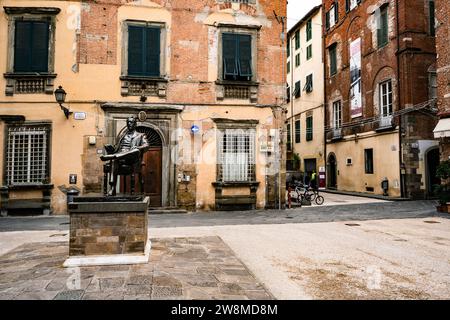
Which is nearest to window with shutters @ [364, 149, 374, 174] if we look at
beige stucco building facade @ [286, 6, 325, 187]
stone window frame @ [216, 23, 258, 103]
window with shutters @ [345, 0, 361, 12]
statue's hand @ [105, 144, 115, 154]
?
beige stucco building facade @ [286, 6, 325, 187]

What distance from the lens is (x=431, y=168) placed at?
57.6 feet

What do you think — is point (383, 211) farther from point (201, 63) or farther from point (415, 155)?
point (201, 63)

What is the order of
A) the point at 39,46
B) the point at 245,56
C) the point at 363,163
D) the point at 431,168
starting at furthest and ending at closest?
the point at 363,163 → the point at 431,168 → the point at 245,56 → the point at 39,46

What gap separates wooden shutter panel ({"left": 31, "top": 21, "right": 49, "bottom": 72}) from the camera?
12398mm

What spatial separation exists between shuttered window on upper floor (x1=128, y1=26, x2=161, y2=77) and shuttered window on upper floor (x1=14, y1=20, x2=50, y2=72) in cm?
315

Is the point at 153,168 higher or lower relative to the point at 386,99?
lower

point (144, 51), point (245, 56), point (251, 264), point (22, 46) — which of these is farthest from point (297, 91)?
point (251, 264)

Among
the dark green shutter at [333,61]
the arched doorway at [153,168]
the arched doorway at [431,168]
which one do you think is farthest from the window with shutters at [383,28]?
the arched doorway at [153,168]

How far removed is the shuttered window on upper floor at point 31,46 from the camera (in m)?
12.3

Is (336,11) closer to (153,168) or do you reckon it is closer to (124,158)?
(153,168)

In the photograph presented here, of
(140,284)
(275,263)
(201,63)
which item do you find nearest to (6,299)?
(140,284)

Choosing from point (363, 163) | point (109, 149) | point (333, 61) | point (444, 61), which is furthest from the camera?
point (333, 61)

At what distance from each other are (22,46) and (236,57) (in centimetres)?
824

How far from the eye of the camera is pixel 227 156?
44.0 ft
